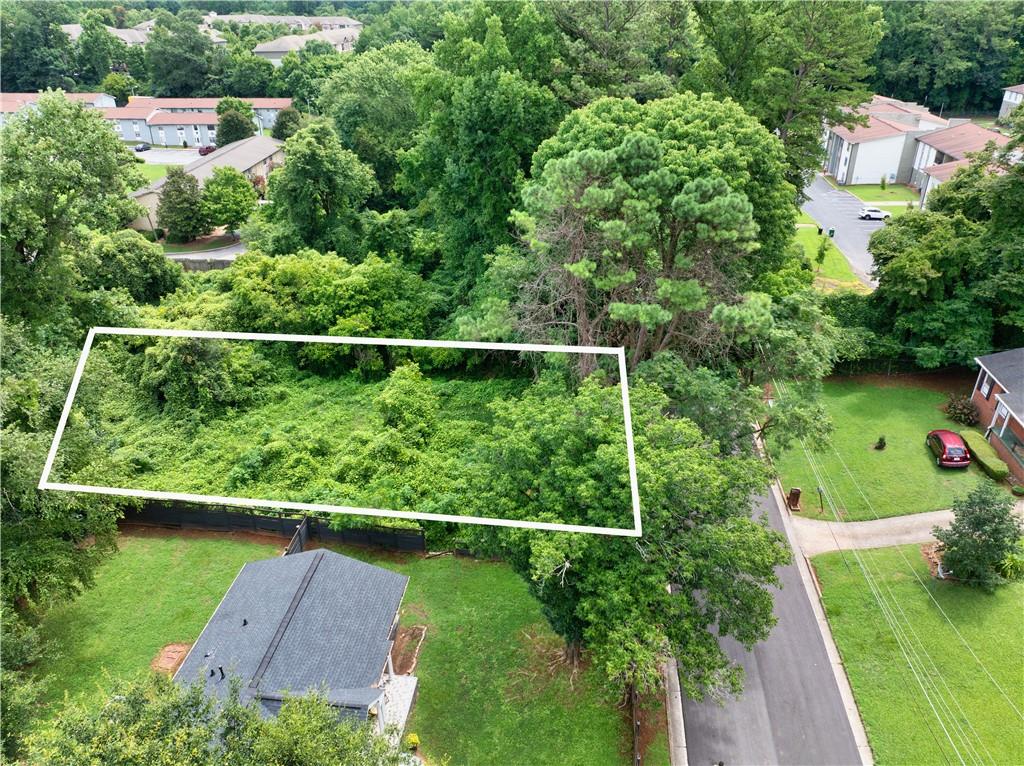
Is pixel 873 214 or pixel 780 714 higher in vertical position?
pixel 873 214

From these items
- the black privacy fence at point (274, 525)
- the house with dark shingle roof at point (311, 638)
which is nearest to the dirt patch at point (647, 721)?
the house with dark shingle roof at point (311, 638)

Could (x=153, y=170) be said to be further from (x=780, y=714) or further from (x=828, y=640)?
(x=780, y=714)

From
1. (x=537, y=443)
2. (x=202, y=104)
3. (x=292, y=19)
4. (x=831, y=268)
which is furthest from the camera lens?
(x=292, y=19)

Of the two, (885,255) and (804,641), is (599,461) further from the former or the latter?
(885,255)

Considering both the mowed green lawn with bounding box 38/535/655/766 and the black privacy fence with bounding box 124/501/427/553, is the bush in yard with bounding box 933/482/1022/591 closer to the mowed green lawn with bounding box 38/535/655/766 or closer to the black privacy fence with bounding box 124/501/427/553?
the mowed green lawn with bounding box 38/535/655/766

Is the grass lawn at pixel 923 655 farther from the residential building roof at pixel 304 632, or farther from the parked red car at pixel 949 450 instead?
the residential building roof at pixel 304 632

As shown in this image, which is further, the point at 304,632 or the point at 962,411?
the point at 962,411

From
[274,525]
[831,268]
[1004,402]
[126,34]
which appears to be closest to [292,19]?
[126,34]
